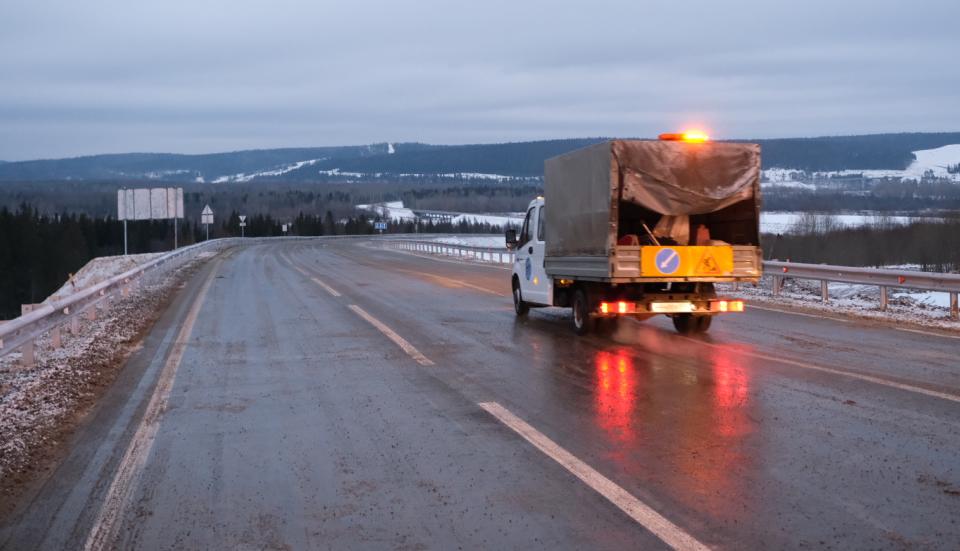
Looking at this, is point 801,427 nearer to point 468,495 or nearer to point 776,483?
point 776,483

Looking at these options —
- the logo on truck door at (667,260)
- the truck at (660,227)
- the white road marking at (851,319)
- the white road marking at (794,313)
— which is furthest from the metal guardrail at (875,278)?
the logo on truck door at (667,260)

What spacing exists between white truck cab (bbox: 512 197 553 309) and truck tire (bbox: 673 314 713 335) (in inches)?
91.5

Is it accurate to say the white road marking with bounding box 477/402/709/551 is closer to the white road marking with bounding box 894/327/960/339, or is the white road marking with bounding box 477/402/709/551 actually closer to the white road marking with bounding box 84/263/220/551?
the white road marking with bounding box 84/263/220/551

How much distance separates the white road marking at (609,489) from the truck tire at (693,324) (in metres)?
7.08

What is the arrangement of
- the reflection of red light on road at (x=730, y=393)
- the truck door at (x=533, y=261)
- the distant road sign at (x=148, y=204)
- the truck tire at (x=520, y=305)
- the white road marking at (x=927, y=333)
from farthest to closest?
the distant road sign at (x=148, y=204) → the truck tire at (x=520, y=305) → the truck door at (x=533, y=261) → the white road marking at (x=927, y=333) → the reflection of red light on road at (x=730, y=393)

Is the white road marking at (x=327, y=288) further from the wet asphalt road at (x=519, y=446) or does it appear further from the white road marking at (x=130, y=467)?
the white road marking at (x=130, y=467)

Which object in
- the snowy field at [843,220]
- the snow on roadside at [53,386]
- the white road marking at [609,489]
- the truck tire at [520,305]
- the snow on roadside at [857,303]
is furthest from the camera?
the snowy field at [843,220]

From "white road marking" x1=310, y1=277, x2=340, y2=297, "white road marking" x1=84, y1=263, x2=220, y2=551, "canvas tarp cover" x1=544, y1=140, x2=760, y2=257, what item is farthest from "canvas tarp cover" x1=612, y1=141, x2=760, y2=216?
"white road marking" x1=310, y1=277, x2=340, y2=297

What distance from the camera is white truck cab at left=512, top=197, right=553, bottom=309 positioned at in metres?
16.3

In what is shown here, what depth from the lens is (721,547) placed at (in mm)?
4836

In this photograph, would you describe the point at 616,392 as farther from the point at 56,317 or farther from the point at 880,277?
the point at 880,277

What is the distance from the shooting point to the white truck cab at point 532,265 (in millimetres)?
16281

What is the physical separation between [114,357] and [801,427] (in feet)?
29.7

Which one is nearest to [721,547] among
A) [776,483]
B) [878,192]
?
[776,483]
